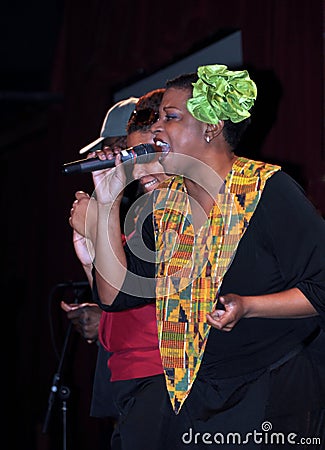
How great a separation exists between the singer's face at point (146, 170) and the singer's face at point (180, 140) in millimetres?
246

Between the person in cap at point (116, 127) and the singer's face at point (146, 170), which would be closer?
the singer's face at point (146, 170)

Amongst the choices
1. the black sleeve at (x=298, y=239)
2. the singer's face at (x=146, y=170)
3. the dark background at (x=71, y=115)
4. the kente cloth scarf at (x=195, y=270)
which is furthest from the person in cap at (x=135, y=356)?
the dark background at (x=71, y=115)

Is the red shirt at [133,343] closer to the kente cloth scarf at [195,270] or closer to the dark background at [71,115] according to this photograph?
the kente cloth scarf at [195,270]

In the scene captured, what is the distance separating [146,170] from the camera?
1931 millimetres

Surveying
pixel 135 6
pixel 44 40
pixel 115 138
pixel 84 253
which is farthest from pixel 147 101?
pixel 44 40

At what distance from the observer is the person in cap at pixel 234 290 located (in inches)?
59.1

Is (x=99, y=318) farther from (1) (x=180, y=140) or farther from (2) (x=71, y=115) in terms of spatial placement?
(2) (x=71, y=115)

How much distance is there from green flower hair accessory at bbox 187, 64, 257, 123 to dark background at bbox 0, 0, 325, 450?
84cm

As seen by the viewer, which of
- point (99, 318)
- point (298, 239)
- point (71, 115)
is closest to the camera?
point (298, 239)

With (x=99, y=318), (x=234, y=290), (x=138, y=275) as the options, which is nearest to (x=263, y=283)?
(x=234, y=290)

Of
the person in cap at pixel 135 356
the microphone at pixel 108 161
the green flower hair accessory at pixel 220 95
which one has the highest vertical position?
the green flower hair accessory at pixel 220 95

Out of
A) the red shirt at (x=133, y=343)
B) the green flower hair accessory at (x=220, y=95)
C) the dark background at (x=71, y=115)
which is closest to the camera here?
the green flower hair accessory at (x=220, y=95)

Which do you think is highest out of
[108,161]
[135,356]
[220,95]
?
[220,95]

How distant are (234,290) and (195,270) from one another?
9 centimetres
